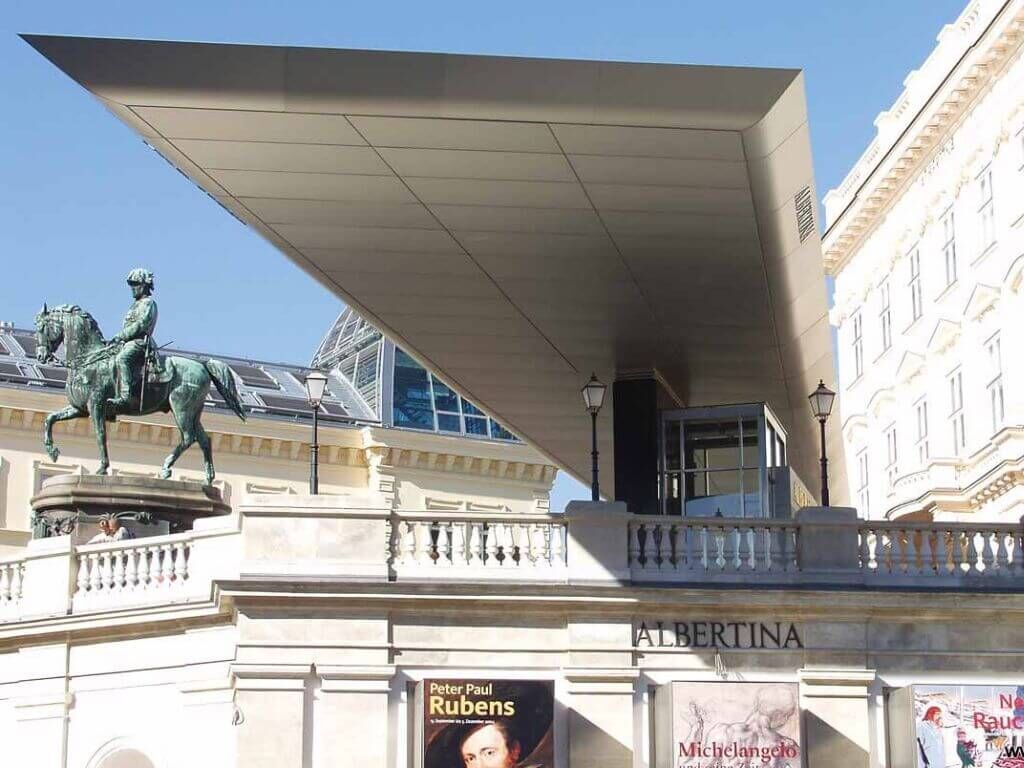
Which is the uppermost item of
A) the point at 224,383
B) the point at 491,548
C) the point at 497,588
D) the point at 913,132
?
the point at 913,132

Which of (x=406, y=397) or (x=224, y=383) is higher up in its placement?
(x=406, y=397)

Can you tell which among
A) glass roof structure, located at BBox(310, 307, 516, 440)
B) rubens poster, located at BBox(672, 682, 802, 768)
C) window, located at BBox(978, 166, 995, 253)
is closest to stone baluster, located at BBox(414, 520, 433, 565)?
rubens poster, located at BBox(672, 682, 802, 768)

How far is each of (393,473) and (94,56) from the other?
198 ft

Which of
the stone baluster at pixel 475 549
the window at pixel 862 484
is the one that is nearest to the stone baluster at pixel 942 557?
the stone baluster at pixel 475 549

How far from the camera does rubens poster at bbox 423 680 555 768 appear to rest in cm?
2636

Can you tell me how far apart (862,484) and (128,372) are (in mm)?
47004

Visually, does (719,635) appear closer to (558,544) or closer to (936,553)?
(558,544)

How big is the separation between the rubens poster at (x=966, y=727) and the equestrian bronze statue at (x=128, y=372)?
11.6 meters

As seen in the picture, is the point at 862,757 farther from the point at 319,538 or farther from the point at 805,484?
the point at 805,484

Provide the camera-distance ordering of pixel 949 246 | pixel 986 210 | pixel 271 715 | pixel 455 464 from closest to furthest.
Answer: pixel 271 715
pixel 986 210
pixel 949 246
pixel 455 464

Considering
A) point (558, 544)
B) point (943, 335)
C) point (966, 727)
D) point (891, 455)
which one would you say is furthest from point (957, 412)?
point (558, 544)

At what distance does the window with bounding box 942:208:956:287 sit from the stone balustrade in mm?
35580

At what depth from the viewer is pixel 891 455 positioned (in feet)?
232

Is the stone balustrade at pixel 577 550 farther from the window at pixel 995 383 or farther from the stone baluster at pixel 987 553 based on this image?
the window at pixel 995 383
